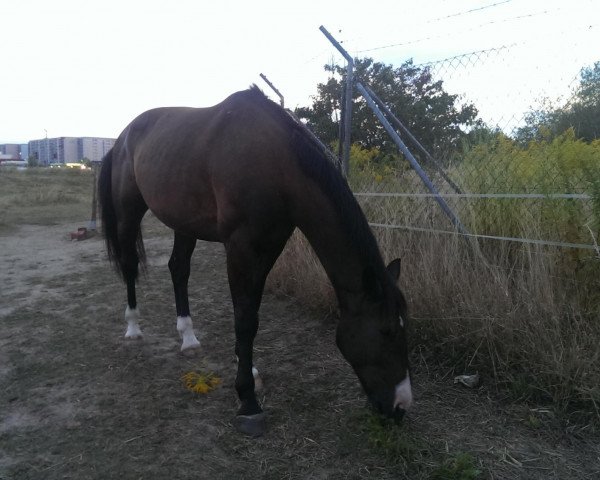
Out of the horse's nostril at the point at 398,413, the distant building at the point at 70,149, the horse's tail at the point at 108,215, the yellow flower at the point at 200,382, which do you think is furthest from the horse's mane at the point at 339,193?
the distant building at the point at 70,149

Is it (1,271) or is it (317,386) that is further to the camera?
(1,271)

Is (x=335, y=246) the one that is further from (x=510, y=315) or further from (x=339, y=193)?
(x=510, y=315)

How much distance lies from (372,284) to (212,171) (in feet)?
4.18

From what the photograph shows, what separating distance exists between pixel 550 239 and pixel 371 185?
211 cm

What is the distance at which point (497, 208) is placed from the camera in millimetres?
3457

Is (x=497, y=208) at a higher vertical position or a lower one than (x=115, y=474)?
higher

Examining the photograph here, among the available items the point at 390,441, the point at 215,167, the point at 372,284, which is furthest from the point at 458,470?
the point at 215,167

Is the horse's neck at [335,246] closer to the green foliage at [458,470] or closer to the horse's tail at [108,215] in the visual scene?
the green foliage at [458,470]

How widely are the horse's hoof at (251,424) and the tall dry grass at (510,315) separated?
1.28 metres

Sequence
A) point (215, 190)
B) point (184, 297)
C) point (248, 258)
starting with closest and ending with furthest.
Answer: point (248, 258)
point (215, 190)
point (184, 297)

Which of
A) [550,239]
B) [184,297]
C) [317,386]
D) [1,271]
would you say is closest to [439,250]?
[550,239]

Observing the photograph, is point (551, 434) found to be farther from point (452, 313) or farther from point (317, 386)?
point (317, 386)

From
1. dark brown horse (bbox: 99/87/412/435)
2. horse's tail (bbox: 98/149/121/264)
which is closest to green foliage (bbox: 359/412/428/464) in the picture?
dark brown horse (bbox: 99/87/412/435)

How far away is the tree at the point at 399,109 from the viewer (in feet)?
14.7
